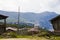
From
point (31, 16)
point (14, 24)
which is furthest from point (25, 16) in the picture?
point (14, 24)

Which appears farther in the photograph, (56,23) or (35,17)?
(35,17)

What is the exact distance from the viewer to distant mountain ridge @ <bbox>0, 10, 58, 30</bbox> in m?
19.0

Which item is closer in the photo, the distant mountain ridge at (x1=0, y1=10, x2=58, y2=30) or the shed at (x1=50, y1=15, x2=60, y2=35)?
the shed at (x1=50, y1=15, x2=60, y2=35)

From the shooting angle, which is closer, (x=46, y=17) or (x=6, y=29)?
(x=6, y=29)

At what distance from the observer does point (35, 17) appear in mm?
20750

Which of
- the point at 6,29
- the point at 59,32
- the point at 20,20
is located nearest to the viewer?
the point at 59,32

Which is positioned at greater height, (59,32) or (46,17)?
(46,17)

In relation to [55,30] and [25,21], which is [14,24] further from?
[55,30]

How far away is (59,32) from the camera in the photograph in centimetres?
1706

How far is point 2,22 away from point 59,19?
222 inches

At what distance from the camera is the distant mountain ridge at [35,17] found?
19.0 metres

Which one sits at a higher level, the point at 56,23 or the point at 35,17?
the point at 35,17

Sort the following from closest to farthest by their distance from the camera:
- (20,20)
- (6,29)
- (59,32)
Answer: (59,32) → (6,29) → (20,20)

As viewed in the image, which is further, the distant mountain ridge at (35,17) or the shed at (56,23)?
the distant mountain ridge at (35,17)
